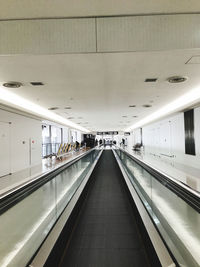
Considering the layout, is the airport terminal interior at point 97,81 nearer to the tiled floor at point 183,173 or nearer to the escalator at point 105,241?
the escalator at point 105,241

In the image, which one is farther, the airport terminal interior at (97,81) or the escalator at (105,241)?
the escalator at (105,241)

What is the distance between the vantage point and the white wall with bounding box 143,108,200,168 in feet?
21.3

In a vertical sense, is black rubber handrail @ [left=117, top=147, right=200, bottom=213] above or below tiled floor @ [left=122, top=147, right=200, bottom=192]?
above

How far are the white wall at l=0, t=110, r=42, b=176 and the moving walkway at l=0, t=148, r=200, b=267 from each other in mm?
4163

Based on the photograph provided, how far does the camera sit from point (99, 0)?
2.28 m

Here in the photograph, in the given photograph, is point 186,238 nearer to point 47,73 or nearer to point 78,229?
point 78,229

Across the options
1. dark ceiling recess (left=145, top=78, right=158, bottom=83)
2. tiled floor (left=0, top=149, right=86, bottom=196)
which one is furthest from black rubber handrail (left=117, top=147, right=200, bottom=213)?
dark ceiling recess (left=145, top=78, right=158, bottom=83)

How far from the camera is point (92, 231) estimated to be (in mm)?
3326

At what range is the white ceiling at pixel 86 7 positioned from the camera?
2.33 meters

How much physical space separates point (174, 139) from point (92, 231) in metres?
6.63

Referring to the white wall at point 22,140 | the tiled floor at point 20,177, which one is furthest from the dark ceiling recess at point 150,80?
the white wall at point 22,140

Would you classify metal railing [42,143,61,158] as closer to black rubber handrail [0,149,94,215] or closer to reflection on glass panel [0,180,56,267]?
reflection on glass panel [0,180,56,267]

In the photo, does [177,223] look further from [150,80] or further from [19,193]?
[150,80]

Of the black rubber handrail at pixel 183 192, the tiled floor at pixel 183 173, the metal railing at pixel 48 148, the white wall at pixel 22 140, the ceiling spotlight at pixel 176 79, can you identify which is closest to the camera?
the black rubber handrail at pixel 183 192
